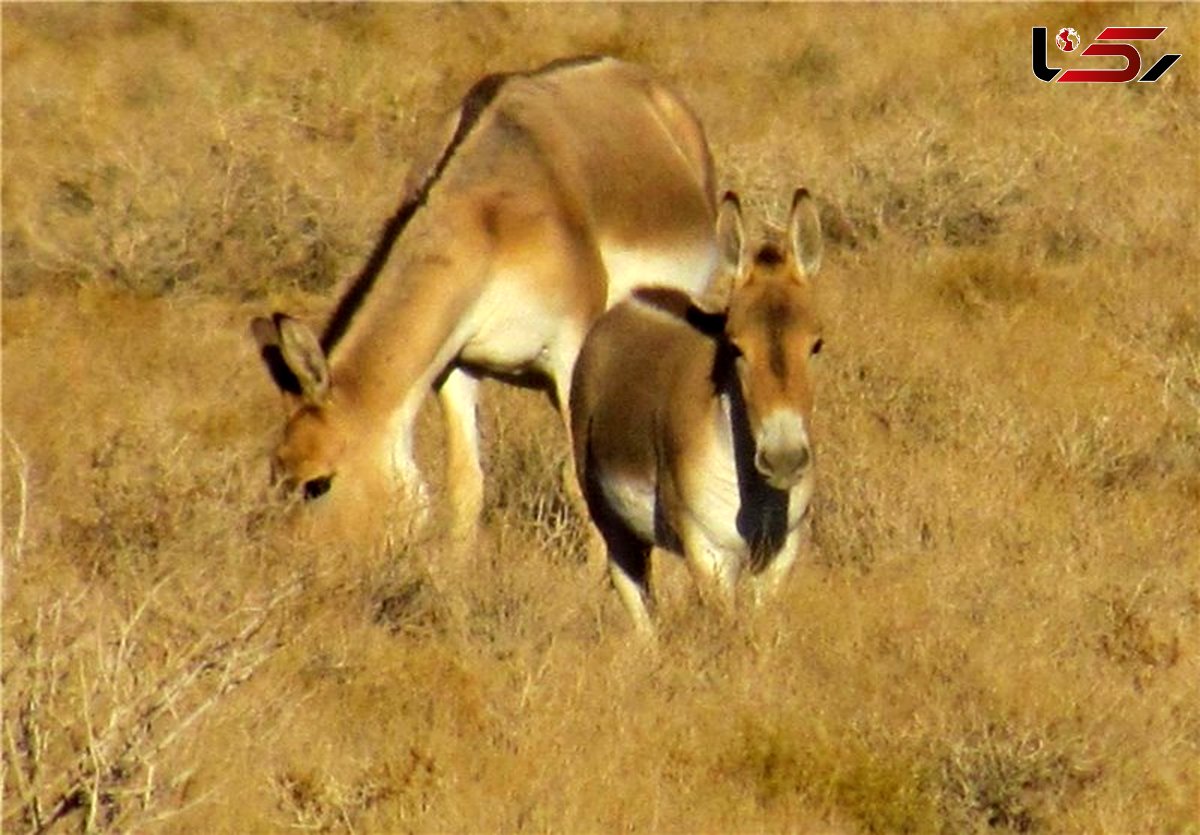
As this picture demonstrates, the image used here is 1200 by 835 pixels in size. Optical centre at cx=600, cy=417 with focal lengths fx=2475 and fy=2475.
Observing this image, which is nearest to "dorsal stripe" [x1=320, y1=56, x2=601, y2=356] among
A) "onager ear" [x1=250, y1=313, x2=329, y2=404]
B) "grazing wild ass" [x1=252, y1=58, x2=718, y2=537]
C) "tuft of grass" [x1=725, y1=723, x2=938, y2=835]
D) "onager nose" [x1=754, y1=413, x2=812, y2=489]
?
"grazing wild ass" [x1=252, y1=58, x2=718, y2=537]

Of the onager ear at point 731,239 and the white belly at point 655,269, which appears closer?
the onager ear at point 731,239

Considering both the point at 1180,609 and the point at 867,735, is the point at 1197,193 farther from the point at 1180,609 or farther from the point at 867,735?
the point at 867,735

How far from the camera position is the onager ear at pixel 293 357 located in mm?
7898

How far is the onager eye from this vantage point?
805cm

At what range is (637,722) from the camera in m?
6.41

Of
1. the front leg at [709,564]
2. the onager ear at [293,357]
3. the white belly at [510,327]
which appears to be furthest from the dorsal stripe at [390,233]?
the front leg at [709,564]

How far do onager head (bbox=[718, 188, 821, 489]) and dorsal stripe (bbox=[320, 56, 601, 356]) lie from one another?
165 cm

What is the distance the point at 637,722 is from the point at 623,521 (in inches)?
67.3

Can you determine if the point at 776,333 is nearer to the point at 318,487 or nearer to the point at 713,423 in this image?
the point at 713,423

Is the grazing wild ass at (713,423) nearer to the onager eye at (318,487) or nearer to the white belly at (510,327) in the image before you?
the white belly at (510,327)

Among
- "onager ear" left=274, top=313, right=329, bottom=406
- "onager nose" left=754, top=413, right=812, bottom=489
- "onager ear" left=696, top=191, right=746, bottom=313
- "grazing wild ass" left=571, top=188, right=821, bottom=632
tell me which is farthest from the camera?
"onager ear" left=274, top=313, right=329, bottom=406

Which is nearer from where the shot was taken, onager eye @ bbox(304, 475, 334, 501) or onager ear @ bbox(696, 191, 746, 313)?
onager ear @ bbox(696, 191, 746, 313)

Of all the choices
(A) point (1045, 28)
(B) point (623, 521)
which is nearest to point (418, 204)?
(B) point (623, 521)

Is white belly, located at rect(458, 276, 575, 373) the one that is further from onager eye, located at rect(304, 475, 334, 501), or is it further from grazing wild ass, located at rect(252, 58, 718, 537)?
onager eye, located at rect(304, 475, 334, 501)
